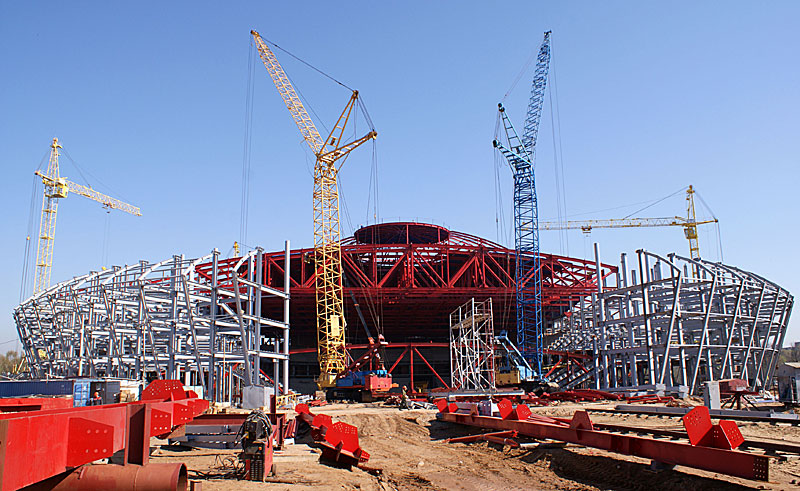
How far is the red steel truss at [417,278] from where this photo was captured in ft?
196

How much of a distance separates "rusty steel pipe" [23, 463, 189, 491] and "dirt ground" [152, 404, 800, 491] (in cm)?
435

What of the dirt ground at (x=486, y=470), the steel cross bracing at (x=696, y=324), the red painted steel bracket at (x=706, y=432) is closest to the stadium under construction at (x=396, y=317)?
the steel cross bracing at (x=696, y=324)

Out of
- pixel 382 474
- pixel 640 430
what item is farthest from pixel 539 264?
pixel 382 474

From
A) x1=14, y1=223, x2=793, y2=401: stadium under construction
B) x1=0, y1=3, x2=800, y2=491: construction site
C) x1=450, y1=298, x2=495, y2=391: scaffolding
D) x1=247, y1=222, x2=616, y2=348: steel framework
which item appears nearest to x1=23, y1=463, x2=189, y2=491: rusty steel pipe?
x1=0, y1=3, x2=800, y2=491: construction site

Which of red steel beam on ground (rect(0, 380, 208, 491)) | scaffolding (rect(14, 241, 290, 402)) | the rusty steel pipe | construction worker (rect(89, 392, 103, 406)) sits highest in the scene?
scaffolding (rect(14, 241, 290, 402))

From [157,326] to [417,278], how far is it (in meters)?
32.2

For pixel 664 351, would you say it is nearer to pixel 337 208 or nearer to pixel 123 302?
pixel 337 208

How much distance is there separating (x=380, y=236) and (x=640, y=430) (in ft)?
183

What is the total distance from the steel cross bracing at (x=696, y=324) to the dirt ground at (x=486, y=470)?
23.2 meters

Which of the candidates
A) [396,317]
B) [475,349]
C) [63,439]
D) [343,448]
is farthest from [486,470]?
[396,317]

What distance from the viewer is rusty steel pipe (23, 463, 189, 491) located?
670 centimetres

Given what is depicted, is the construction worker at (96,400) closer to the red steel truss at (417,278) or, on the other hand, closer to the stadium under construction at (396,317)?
the stadium under construction at (396,317)

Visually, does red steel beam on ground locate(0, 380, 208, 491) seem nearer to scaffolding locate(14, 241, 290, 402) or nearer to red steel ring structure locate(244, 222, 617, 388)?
scaffolding locate(14, 241, 290, 402)

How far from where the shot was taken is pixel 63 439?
5512 mm
